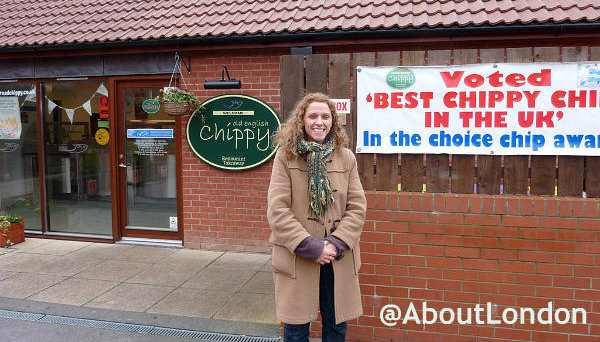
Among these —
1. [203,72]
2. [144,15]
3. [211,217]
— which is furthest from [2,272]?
[144,15]

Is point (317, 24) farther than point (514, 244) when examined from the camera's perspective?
Yes

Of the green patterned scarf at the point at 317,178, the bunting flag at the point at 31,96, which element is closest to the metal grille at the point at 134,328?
the green patterned scarf at the point at 317,178

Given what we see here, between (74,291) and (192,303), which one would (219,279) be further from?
(74,291)

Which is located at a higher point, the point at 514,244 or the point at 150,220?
the point at 514,244

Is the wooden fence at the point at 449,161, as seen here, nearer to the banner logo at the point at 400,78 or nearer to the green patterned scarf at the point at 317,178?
the banner logo at the point at 400,78

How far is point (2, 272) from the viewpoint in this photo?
5773 mm

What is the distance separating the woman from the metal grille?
46.5 inches

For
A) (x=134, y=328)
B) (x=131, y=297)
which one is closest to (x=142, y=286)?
(x=131, y=297)

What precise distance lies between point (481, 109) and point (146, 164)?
511 cm

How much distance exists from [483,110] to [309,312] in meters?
2.02

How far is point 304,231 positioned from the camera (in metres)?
2.82

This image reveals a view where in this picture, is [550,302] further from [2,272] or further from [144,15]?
[144,15]

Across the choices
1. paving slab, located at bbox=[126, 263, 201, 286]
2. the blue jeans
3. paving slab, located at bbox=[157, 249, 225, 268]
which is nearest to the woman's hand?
the blue jeans

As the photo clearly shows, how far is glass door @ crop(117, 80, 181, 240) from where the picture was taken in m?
6.91
